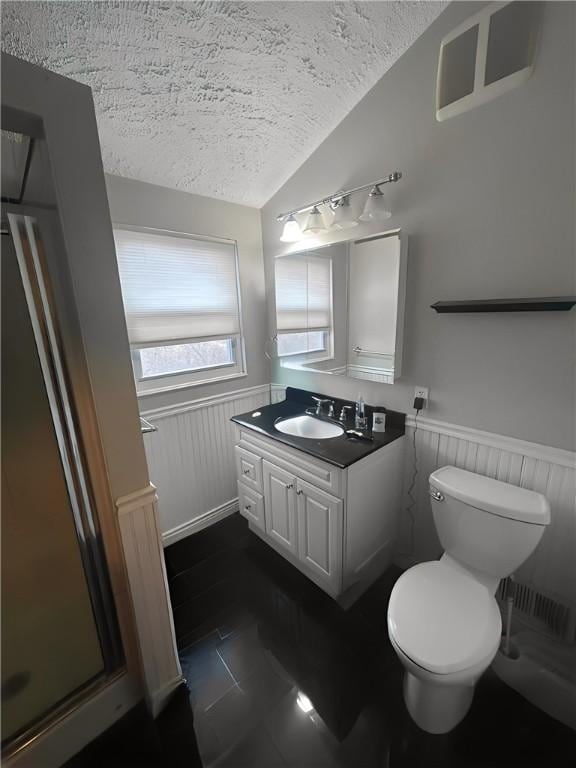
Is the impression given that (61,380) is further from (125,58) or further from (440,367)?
(440,367)

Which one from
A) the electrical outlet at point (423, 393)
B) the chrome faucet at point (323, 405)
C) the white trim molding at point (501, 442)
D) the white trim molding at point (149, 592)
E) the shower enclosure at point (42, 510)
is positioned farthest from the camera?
the chrome faucet at point (323, 405)

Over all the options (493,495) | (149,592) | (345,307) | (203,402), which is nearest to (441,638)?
(493,495)

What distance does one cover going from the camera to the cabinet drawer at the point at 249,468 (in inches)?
72.4

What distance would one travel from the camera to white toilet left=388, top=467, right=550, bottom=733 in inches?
38.8

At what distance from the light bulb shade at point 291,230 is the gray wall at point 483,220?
1.24ft

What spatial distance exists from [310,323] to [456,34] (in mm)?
1403

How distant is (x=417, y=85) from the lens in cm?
137

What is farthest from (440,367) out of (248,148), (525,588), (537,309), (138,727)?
(138,727)

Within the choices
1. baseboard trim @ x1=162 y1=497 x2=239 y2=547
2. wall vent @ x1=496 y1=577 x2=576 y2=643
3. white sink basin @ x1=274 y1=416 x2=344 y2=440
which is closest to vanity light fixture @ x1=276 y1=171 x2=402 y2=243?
white sink basin @ x1=274 y1=416 x2=344 y2=440

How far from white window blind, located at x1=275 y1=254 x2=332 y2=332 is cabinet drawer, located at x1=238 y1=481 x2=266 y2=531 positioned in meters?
1.14

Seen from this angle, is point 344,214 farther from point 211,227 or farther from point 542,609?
point 542,609

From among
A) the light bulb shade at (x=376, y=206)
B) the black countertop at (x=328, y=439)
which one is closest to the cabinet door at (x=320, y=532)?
the black countertop at (x=328, y=439)

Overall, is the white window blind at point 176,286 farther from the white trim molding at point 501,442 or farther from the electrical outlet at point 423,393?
the white trim molding at point 501,442

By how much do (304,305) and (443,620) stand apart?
5.82ft
